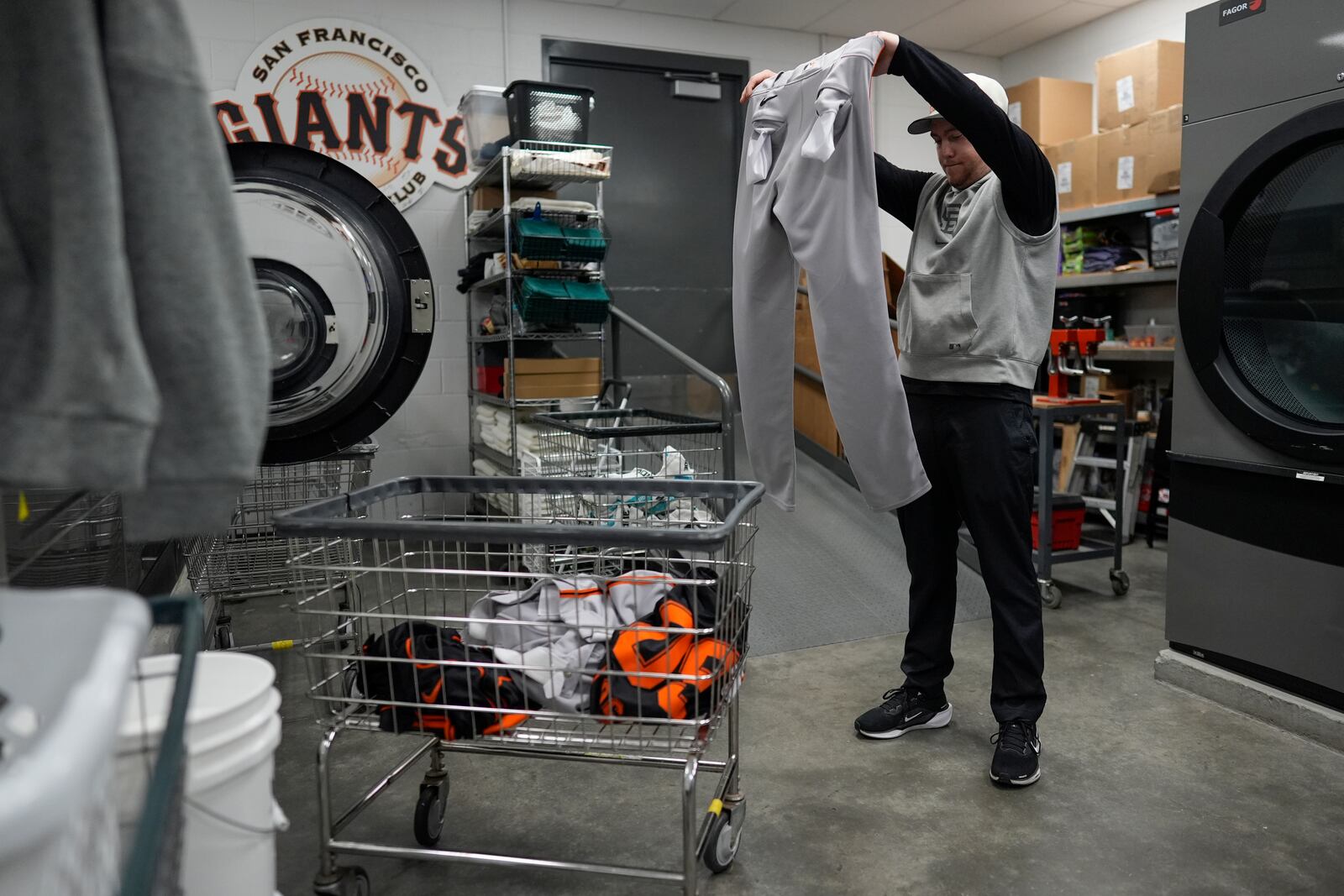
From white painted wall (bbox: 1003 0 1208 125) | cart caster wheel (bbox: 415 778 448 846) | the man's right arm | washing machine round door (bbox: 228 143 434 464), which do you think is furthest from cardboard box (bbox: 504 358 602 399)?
white painted wall (bbox: 1003 0 1208 125)

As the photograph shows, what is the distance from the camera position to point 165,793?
0.62m

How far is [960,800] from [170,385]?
1936mm

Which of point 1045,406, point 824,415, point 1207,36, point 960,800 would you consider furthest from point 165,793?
point 824,415

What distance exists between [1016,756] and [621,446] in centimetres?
191

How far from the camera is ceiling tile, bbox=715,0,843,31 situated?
5316 millimetres

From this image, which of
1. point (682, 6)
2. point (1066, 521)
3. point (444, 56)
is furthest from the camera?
point (682, 6)

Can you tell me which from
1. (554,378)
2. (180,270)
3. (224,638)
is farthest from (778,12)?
(180,270)

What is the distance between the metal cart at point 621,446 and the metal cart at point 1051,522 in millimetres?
1171

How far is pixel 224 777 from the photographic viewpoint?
100 centimetres

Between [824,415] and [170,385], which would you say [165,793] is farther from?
[824,415]

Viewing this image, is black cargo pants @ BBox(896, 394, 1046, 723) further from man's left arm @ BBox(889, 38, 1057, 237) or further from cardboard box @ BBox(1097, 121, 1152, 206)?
cardboard box @ BBox(1097, 121, 1152, 206)

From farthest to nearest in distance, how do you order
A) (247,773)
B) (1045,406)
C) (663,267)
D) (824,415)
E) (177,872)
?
(663,267) < (824,415) < (1045,406) < (247,773) < (177,872)

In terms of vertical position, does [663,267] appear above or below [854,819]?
above

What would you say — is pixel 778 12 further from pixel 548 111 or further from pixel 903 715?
pixel 903 715
